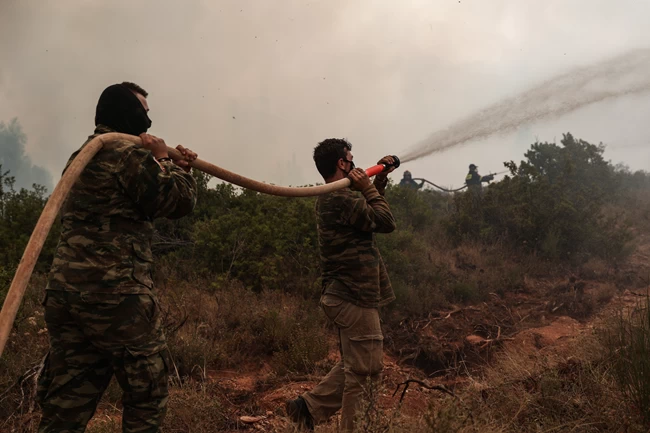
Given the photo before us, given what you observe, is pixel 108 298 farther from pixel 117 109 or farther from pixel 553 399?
pixel 553 399

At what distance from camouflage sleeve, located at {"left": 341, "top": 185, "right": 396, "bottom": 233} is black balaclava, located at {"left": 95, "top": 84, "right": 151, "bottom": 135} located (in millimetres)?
1527

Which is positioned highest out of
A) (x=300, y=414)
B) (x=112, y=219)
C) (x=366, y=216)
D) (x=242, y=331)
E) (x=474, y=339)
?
(x=112, y=219)

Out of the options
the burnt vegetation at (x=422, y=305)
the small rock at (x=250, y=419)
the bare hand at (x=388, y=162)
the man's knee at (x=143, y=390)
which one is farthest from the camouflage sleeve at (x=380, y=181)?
the man's knee at (x=143, y=390)

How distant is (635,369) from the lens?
3.22 meters

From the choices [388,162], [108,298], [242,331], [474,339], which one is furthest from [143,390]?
[474,339]

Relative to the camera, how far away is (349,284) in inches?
141

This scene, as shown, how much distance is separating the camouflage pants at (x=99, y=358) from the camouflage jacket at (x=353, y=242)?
1.45 metres

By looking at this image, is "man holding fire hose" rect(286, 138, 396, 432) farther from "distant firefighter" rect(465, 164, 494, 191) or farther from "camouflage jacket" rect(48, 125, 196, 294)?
"distant firefighter" rect(465, 164, 494, 191)

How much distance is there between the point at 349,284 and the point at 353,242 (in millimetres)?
298

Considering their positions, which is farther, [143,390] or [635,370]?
[635,370]

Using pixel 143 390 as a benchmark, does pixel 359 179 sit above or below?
above

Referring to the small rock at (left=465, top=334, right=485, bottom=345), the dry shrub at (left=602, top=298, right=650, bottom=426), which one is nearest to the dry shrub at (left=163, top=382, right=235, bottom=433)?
the dry shrub at (left=602, top=298, right=650, bottom=426)

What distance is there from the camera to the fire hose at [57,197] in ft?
6.31

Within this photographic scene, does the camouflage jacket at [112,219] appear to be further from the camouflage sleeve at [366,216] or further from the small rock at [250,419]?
the small rock at [250,419]
